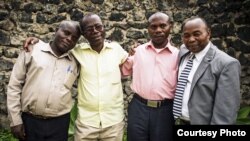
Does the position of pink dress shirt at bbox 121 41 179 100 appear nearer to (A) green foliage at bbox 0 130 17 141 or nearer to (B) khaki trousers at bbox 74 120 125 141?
(B) khaki trousers at bbox 74 120 125 141

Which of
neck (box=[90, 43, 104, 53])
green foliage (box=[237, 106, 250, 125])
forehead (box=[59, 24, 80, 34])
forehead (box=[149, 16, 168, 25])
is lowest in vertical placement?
green foliage (box=[237, 106, 250, 125])

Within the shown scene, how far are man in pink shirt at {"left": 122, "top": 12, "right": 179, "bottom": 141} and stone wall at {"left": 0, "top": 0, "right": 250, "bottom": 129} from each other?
197 centimetres

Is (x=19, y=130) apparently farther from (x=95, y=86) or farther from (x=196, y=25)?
(x=196, y=25)

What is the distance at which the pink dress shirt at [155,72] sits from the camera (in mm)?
3008

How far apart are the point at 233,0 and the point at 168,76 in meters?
2.67

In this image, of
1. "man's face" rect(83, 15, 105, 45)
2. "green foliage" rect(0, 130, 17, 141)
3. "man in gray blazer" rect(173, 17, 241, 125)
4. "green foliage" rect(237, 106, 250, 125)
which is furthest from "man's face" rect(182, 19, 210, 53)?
"green foliage" rect(0, 130, 17, 141)

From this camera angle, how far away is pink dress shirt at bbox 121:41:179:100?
118 inches

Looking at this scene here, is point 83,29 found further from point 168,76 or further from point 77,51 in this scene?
point 168,76

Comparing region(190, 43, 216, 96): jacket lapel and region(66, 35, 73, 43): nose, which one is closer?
region(190, 43, 216, 96): jacket lapel

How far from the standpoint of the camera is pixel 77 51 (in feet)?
10.4

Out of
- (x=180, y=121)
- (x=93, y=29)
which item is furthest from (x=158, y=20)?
(x=180, y=121)

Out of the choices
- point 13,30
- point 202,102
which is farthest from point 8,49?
point 202,102

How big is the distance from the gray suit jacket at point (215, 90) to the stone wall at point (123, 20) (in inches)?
97.0

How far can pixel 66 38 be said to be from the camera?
302 cm
